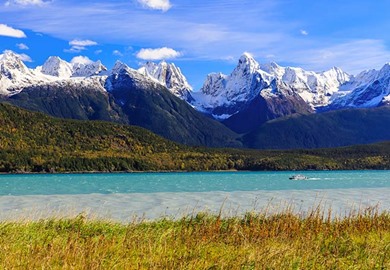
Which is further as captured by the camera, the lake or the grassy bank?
the lake

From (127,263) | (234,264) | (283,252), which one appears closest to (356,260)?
(283,252)

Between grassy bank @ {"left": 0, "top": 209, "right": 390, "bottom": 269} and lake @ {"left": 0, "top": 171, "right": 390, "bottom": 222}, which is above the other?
grassy bank @ {"left": 0, "top": 209, "right": 390, "bottom": 269}

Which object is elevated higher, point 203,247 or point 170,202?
point 203,247

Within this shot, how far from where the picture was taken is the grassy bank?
56.7ft

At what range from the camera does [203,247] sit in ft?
68.1

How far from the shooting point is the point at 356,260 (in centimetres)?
1983

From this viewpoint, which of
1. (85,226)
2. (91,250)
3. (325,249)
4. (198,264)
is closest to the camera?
(198,264)

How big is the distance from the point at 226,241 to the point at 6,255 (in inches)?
406

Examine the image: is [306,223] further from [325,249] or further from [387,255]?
[387,255]

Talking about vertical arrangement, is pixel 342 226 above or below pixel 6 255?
below

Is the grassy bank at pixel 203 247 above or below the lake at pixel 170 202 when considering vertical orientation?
above

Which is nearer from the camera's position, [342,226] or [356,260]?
[356,260]

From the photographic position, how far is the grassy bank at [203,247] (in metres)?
17.3

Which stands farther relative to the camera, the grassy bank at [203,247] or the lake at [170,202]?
the lake at [170,202]
